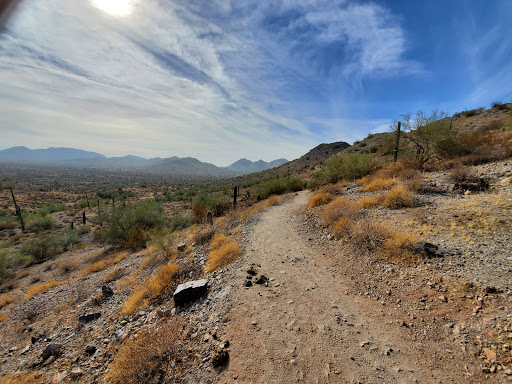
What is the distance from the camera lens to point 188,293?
18.0 feet

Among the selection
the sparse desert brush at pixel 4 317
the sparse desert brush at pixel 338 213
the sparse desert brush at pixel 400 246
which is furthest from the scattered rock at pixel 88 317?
the sparse desert brush at pixel 400 246

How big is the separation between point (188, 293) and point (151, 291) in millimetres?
1752

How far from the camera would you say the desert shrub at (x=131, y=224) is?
17094 mm

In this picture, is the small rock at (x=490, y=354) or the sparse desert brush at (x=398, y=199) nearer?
the small rock at (x=490, y=354)

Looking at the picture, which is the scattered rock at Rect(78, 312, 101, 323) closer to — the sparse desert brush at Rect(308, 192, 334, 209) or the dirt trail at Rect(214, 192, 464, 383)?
the dirt trail at Rect(214, 192, 464, 383)

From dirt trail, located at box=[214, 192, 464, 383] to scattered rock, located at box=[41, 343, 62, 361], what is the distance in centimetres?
477

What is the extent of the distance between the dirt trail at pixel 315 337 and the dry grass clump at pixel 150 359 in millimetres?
953

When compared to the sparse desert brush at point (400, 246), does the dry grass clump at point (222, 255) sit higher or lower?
lower

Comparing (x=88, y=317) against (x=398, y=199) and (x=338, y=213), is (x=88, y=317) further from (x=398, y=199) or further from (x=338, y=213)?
(x=398, y=199)

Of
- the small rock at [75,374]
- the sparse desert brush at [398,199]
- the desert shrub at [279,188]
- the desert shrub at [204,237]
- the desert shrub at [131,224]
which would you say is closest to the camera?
the small rock at [75,374]

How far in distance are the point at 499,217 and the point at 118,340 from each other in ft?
36.1

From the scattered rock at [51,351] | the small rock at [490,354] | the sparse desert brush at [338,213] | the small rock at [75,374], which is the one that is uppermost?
the sparse desert brush at [338,213]

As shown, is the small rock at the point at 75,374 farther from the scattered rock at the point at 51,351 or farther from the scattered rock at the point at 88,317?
the scattered rock at the point at 88,317

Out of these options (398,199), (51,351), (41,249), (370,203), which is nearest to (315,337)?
(51,351)
